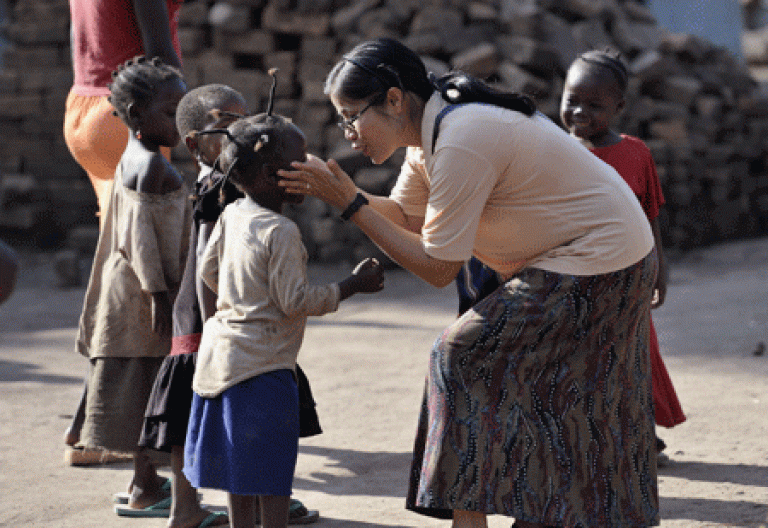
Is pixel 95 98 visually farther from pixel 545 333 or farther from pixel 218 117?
pixel 545 333

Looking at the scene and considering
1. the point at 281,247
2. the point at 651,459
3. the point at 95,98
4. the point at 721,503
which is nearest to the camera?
the point at 281,247

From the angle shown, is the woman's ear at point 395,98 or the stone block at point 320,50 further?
the stone block at point 320,50

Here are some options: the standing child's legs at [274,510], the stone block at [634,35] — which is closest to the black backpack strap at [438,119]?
the standing child's legs at [274,510]

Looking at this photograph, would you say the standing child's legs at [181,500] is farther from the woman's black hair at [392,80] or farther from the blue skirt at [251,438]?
the woman's black hair at [392,80]

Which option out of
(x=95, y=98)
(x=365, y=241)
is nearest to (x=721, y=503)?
(x=95, y=98)

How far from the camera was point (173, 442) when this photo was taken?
122 inches

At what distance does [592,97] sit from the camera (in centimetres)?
382

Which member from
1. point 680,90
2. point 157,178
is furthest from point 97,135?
point 680,90

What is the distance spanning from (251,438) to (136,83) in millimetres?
1439

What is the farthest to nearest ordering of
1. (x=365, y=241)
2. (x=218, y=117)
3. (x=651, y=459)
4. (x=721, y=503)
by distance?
(x=365, y=241) < (x=721, y=503) < (x=218, y=117) < (x=651, y=459)

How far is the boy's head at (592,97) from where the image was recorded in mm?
3814

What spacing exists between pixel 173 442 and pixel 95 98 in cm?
Result: 152

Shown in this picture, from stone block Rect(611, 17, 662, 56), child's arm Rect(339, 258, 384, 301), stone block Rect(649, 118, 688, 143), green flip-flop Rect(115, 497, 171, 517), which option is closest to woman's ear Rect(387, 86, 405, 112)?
child's arm Rect(339, 258, 384, 301)

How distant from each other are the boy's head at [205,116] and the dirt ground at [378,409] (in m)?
1.22
